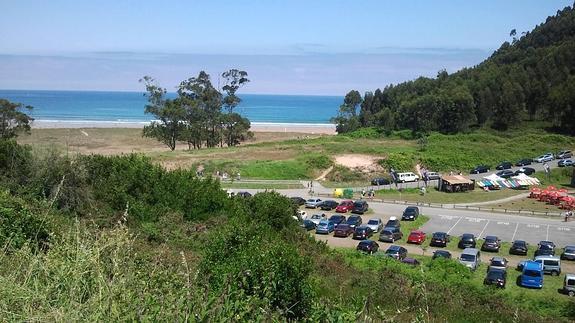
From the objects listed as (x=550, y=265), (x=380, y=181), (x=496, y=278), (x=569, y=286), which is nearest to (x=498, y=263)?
(x=550, y=265)

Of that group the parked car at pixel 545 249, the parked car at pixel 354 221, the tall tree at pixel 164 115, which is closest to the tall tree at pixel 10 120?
the tall tree at pixel 164 115

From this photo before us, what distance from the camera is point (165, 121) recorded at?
63812 millimetres

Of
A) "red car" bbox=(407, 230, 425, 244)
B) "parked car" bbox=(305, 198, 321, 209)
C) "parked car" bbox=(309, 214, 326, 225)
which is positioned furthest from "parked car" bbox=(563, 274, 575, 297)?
"parked car" bbox=(305, 198, 321, 209)

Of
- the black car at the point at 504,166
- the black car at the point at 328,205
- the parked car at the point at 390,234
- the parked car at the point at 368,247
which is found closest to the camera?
the parked car at the point at 368,247

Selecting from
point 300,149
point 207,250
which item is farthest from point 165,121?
point 207,250

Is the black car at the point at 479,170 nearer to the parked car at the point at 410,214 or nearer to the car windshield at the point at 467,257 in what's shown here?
the parked car at the point at 410,214

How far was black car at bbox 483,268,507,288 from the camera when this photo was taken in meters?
21.1

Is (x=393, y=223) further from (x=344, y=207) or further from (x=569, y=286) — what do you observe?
(x=569, y=286)

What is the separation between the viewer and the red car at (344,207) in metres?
37.0

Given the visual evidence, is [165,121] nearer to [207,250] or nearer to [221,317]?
[207,250]

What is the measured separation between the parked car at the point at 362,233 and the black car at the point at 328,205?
7.46 m

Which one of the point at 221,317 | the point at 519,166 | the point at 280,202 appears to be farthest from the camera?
the point at 519,166

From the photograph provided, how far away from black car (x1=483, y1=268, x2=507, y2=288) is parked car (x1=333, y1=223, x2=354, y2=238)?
9667 mm

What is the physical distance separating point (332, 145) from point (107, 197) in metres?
43.2
